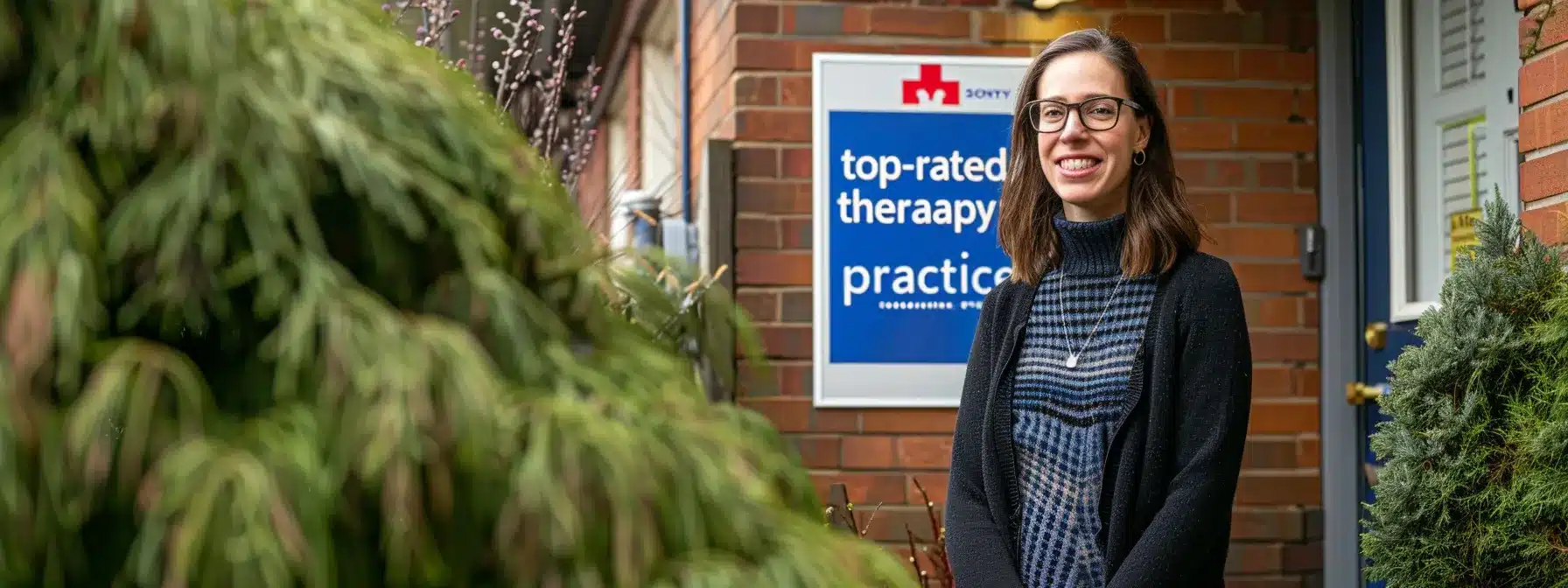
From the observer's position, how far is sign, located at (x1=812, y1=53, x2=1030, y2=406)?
4133 mm

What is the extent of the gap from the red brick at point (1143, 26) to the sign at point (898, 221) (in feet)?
1.11

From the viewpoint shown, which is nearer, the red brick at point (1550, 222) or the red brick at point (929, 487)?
the red brick at point (1550, 222)

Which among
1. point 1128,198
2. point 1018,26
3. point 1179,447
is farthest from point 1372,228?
point 1179,447

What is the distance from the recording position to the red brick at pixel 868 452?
4160 millimetres

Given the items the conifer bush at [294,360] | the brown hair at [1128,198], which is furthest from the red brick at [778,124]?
the conifer bush at [294,360]

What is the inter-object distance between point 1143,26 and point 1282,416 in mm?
1140

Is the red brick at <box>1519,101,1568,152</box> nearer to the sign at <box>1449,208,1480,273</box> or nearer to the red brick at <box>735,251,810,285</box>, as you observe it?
the sign at <box>1449,208,1480,273</box>

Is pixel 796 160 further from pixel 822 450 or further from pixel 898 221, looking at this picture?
pixel 822 450

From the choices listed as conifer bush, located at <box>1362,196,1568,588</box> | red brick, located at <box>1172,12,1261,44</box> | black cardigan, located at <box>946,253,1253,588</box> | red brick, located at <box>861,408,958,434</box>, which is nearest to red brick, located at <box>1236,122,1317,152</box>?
red brick, located at <box>1172,12,1261,44</box>

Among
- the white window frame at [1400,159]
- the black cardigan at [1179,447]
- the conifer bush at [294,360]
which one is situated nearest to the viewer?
the conifer bush at [294,360]

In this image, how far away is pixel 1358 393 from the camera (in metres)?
4.22

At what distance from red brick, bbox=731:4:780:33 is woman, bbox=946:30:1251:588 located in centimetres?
219

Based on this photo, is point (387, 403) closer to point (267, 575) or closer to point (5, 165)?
point (267, 575)

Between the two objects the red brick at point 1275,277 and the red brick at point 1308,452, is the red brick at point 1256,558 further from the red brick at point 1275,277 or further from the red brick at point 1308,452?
the red brick at point 1275,277
